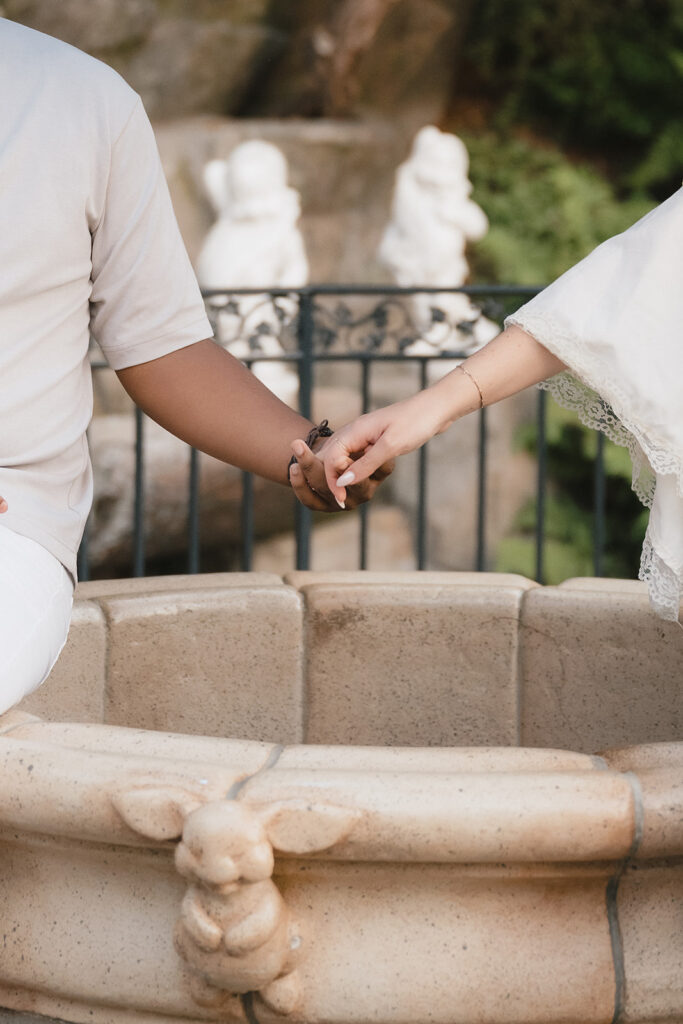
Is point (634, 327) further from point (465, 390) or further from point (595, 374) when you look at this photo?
point (465, 390)

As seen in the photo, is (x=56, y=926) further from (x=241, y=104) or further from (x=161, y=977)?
(x=241, y=104)

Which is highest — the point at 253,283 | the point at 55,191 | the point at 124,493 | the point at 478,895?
the point at 55,191

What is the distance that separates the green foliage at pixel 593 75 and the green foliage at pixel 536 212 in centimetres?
51

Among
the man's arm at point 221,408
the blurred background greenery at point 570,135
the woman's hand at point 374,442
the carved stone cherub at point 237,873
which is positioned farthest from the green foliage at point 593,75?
the carved stone cherub at point 237,873

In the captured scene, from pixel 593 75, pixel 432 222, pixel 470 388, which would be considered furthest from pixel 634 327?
pixel 593 75

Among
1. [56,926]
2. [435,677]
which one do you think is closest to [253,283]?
[435,677]

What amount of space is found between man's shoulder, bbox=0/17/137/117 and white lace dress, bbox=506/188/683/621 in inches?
24.9

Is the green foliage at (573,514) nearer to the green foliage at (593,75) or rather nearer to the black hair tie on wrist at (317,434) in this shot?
the green foliage at (593,75)

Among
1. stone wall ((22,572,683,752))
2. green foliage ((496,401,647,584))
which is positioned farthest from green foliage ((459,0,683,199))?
stone wall ((22,572,683,752))

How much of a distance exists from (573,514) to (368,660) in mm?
5791

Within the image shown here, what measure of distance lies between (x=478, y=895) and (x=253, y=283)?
618cm

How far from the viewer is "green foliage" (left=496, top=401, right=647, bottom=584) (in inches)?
288

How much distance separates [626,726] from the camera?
7.01 feet

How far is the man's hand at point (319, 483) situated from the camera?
5.57 ft
